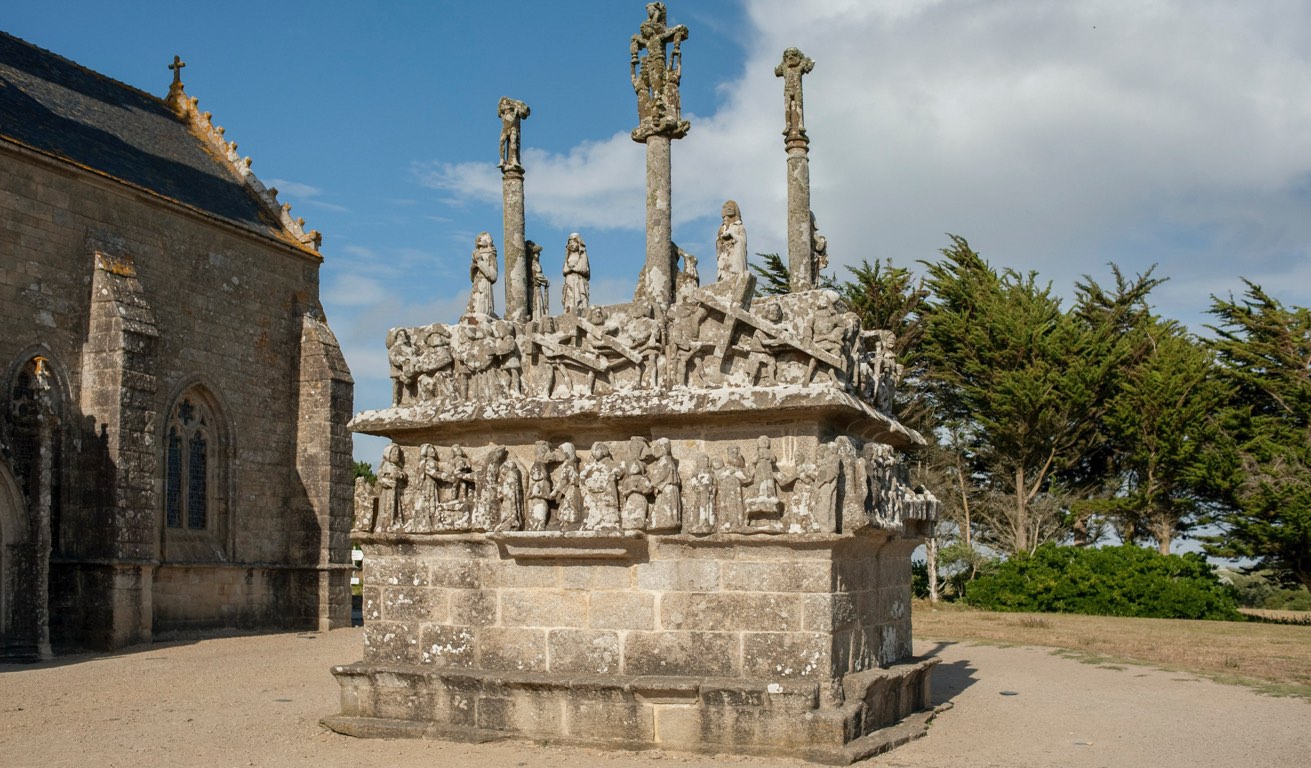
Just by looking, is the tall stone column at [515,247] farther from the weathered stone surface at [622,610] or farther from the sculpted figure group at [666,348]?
the weathered stone surface at [622,610]

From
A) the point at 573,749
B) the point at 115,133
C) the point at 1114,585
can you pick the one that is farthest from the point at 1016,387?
the point at 573,749

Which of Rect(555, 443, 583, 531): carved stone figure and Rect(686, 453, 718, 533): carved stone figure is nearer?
Rect(686, 453, 718, 533): carved stone figure

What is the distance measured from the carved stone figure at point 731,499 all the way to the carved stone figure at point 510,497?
152 centimetres

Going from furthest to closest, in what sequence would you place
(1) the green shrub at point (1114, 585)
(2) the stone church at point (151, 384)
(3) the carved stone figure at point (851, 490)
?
(1) the green shrub at point (1114, 585) < (2) the stone church at point (151, 384) < (3) the carved stone figure at point (851, 490)

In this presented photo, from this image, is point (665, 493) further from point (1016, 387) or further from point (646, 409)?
point (1016, 387)

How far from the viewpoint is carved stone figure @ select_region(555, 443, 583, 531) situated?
338 inches

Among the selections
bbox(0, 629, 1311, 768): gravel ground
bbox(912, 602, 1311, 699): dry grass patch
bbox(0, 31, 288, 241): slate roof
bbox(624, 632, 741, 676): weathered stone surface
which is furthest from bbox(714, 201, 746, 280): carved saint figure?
bbox(0, 31, 288, 241): slate roof

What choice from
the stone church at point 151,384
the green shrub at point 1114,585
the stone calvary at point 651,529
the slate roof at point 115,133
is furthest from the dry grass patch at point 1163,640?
the slate roof at point 115,133

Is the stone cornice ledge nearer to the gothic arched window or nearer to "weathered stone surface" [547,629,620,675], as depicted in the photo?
"weathered stone surface" [547,629,620,675]

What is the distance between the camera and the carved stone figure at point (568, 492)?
8.58 metres

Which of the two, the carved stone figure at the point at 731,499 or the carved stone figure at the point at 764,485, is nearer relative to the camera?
the carved stone figure at the point at 764,485

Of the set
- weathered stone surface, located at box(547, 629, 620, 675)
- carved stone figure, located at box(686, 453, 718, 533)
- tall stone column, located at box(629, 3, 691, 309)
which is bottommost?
weathered stone surface, located at box(547, 629, 620, 675)

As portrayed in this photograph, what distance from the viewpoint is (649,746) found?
26.1 feet

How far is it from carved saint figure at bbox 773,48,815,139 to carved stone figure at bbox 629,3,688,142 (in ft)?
2.85
